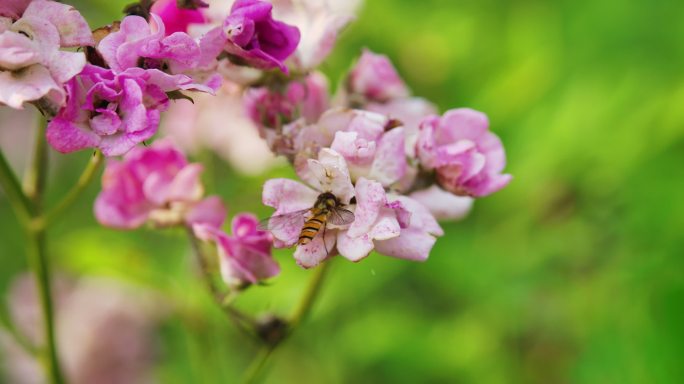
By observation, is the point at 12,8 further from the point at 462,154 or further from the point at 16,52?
the point at 462,154

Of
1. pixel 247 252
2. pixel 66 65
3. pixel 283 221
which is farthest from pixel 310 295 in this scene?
pixel 66 65

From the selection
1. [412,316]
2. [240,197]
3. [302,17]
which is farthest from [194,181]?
[412,316]

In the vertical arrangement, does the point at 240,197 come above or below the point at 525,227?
below

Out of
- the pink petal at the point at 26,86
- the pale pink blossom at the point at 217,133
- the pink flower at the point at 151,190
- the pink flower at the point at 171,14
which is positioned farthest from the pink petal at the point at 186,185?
the pale pink blossom at the point at 217,133

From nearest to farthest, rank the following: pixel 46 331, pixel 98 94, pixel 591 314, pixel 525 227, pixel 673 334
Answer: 1. pixel 98 94
2. pixel 46 331
3. pixel 673 334
4. pixel 591 314
5. pixel 525 227

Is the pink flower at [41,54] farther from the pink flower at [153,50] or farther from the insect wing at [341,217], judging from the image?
the insect wing at [341,217]

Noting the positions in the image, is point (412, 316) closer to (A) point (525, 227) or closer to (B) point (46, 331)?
(A) point (525, 227)
